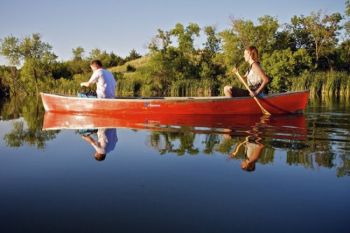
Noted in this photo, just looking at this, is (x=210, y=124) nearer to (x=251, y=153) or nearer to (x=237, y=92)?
(x=237, y=92)

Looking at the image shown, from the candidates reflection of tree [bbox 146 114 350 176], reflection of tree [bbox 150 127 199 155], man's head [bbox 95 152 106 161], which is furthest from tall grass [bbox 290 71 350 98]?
man's head [bbox 95 152 106 161]

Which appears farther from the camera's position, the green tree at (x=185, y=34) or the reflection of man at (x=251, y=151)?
the green tree at (x=185, y=34)

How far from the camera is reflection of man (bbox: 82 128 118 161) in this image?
16.7 feet

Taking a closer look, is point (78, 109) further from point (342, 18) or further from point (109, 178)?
point (342, 18)

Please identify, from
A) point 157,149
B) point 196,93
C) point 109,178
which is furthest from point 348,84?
point 109,178

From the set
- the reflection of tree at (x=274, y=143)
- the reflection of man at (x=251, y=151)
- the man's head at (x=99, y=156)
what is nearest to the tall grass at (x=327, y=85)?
the reflection of tree at (x=274, y=143)

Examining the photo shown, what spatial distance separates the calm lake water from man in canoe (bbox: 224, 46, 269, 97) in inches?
107

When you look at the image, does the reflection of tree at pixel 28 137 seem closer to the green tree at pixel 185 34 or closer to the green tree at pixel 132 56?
the green tree at pixel 185 34

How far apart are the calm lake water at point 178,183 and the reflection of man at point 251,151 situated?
0.01 meters

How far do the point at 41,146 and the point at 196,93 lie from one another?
25980 mm

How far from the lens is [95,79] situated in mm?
9992

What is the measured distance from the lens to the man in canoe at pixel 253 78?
871 cm

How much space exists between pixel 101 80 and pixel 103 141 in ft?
14.3

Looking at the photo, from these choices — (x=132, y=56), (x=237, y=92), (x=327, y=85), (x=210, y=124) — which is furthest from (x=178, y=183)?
(x=132, y=56)
